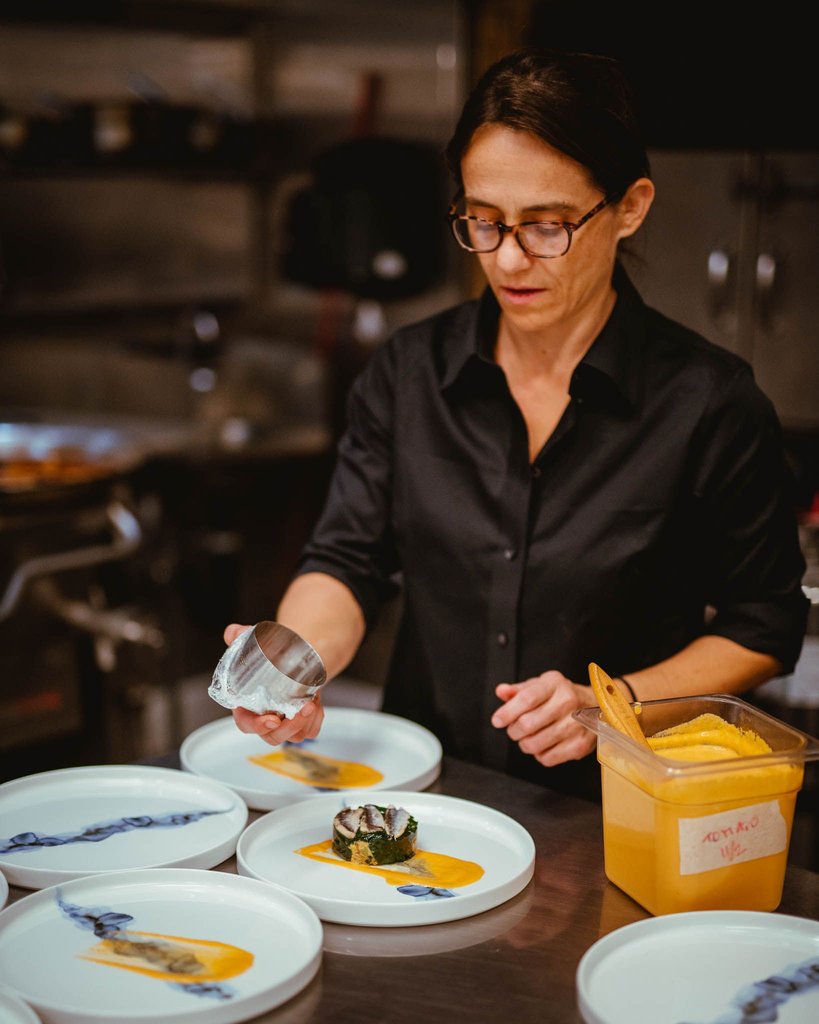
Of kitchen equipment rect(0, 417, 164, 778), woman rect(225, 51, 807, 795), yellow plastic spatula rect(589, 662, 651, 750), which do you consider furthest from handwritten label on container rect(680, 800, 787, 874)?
kitchen equipment rect(0, 417, 164, 778)

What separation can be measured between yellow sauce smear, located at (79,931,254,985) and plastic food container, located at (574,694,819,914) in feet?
1.37

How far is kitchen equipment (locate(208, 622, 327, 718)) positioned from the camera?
1.46 meters

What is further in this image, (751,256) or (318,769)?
(751,256)

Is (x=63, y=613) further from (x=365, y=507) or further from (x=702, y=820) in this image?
(x=702, y=820)

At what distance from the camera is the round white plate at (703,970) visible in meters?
1.14

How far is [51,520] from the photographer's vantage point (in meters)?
3.14

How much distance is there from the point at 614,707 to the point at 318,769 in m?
0.49

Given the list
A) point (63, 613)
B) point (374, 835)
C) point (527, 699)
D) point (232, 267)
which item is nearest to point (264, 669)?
point (374, 835)

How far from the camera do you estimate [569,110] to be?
5.53ft

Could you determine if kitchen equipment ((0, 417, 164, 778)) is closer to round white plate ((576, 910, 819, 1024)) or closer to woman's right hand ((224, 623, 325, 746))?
woman's right hand ((224, 623, 325, 746))

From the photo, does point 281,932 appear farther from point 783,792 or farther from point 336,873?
point 783,792

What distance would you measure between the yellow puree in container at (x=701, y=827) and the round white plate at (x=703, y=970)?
0.14 feet

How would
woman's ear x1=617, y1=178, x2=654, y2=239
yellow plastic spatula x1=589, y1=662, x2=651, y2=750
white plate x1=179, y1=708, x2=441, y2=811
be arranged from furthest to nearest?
woman's ear x1=617, y1=178, x2=654, y2=239, white plate x1=179, y1=708, x2=441, y2=811, yellow plastic spatula x1=589, y1=662, x2=651, y2=750

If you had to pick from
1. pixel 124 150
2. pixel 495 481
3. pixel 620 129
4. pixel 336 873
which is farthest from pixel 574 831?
pixel 124 150
